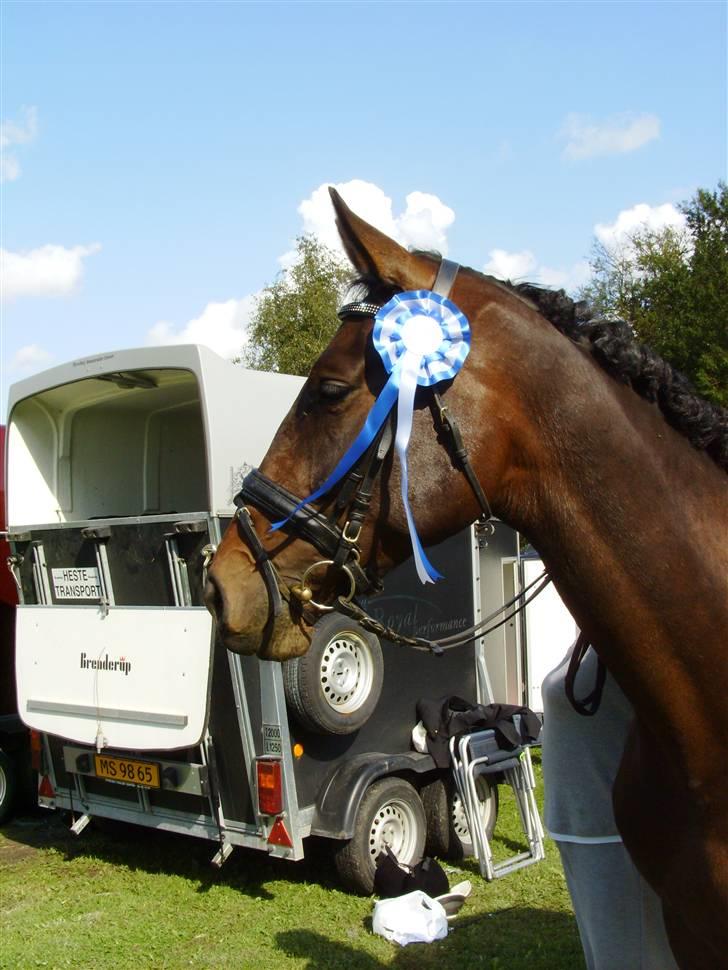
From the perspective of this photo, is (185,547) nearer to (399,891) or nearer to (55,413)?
(55,413)

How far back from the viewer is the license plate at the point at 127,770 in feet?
19.2

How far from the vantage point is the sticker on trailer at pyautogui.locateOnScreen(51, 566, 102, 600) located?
6.15 metres

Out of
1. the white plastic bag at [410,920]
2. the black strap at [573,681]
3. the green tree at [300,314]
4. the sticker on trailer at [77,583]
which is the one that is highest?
the green tree at [300,314]

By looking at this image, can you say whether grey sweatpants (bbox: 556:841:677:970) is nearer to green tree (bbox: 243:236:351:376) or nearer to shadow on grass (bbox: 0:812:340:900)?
shadow on grass (bbox: 0:812:340:900)

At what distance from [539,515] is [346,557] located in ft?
1.46

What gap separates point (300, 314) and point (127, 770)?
1596 cm

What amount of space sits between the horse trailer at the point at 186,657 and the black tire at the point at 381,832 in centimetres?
1

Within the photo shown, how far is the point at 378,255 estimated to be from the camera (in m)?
2.05

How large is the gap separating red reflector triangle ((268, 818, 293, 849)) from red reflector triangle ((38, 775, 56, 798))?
239cm

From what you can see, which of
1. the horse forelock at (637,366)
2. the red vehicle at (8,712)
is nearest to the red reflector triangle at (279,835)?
the red vehicle at (8,712)

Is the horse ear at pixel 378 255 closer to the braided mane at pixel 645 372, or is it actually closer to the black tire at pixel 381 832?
the braided mane at pixel 645 372

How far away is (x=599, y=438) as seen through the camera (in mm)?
1971

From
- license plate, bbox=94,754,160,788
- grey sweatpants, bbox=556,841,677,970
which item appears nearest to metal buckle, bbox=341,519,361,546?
grey sweatpants, bbox=556,841,677,970

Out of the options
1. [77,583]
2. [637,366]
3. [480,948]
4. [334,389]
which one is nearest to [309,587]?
[334,389]
